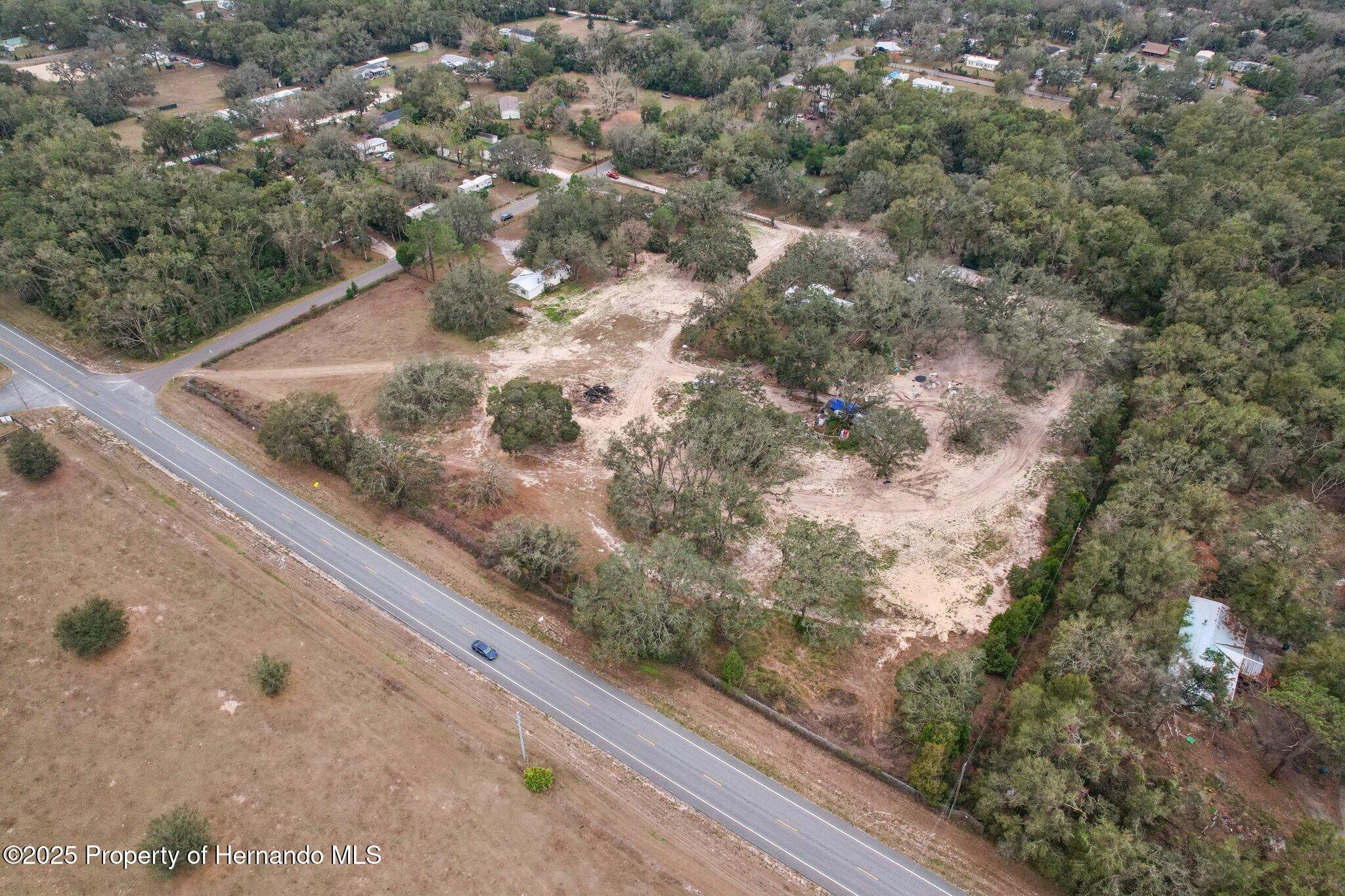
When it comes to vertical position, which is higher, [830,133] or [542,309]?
[830,133]

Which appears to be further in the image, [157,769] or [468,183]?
[468,183]

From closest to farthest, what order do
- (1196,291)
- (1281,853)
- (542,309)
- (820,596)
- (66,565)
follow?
(1281,853)
(820,596)
(66,565)
(1196,291)
(542,309)

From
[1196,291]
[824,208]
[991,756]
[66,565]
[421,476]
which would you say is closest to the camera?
[991,756]

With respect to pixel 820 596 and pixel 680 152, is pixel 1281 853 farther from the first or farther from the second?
pixel 680 152

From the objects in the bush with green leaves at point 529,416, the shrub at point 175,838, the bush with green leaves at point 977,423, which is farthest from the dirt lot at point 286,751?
the bush with green leaves at point 977,423

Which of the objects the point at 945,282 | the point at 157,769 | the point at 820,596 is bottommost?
the point at 157,769

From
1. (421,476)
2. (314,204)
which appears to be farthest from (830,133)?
(421,476)

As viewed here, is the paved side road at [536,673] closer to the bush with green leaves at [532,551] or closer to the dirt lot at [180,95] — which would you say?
the bush with green leaves at [532,551]

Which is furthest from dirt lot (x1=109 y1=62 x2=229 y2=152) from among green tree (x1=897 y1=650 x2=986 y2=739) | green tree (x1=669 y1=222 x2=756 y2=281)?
green tree (x1=897 y1=650 x2=986 y2=739)
